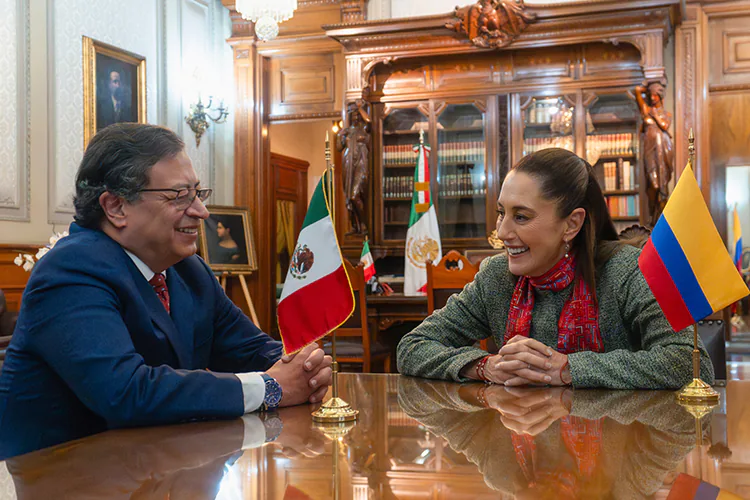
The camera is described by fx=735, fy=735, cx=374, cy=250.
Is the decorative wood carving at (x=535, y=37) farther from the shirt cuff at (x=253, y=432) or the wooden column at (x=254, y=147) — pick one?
the shirt cuff at (x=253, y=432)

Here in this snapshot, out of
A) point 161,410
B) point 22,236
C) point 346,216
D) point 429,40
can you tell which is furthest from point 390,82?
point 161,410

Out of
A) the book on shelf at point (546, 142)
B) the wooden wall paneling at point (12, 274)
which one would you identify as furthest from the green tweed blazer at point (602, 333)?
the book on shelf at point (546, 142)

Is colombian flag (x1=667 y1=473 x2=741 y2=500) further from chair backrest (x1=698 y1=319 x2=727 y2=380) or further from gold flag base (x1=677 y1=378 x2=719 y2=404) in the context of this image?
chair backrest (x1=698 y1=319 x2=727 y2=380)

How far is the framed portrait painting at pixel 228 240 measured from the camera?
6520 millimetres

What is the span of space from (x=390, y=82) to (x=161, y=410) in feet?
18.8

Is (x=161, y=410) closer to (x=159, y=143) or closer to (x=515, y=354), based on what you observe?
(x=159, y=143)

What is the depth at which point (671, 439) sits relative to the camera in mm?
1093

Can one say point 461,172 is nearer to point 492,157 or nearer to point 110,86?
point 492,157

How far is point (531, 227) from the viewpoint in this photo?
1786 millimetres

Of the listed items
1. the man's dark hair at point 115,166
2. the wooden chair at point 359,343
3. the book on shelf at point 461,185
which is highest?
the book on shelf at point 461,185

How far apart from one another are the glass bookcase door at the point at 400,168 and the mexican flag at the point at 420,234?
0.16 m

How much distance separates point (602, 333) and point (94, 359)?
3.78 ft

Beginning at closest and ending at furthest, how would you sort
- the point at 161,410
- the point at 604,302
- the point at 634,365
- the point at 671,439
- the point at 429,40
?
the point at 671,439, the point at 161,410, the point at 634,365, the point at 604,302, the point at 429,40

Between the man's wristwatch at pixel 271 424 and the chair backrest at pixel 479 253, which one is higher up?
the chair backrest at pixel 479 253
